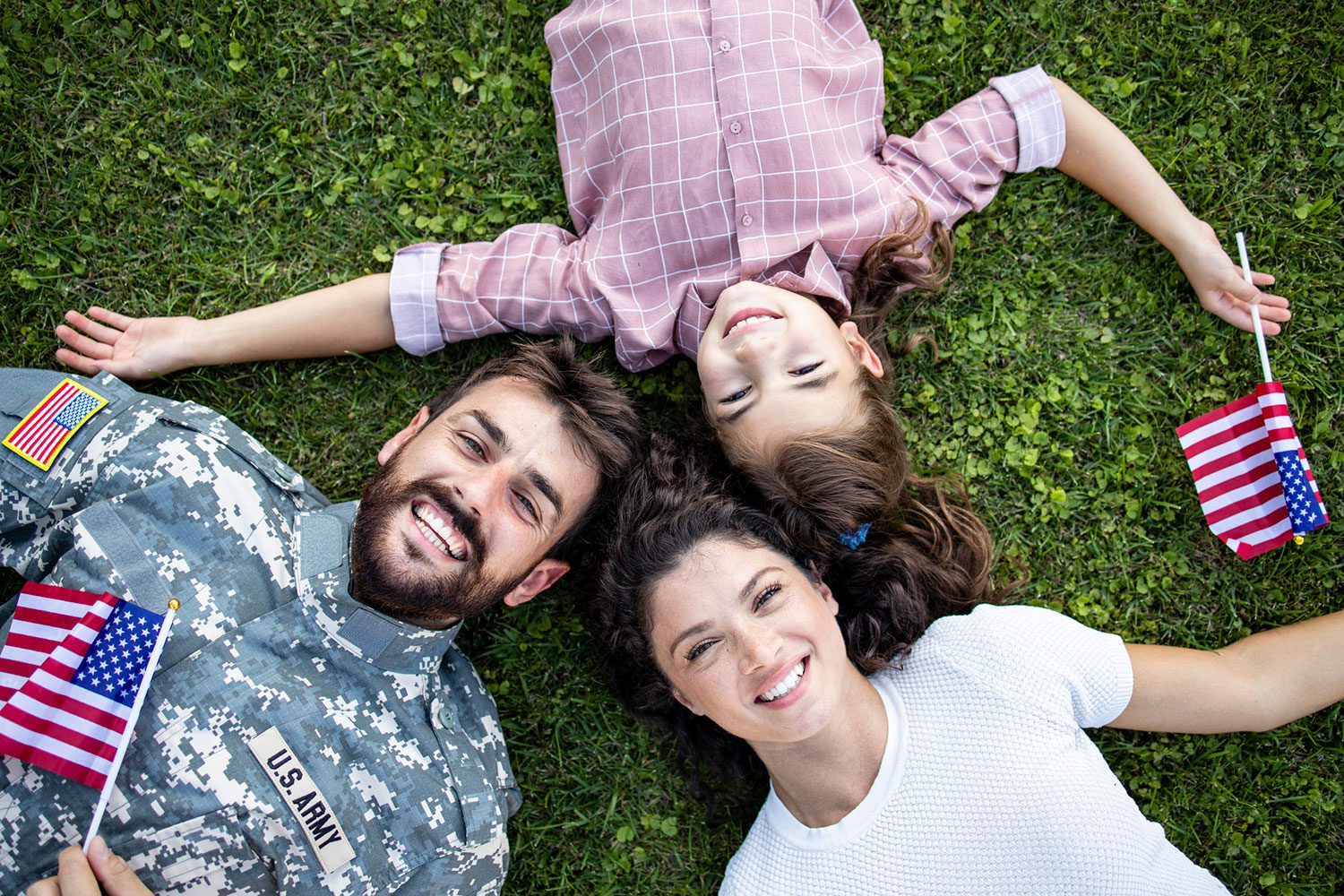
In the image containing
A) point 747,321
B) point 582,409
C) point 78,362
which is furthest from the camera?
point 78,362

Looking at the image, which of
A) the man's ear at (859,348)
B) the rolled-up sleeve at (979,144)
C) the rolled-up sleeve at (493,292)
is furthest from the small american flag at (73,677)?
the rolled-up sleeve at (979,144)

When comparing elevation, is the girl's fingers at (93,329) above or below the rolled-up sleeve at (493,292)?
above

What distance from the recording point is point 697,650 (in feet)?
10.5

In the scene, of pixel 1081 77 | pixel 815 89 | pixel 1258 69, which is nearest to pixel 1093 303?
pixel 1081 77

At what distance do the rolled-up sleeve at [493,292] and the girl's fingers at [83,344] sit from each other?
4.41ft

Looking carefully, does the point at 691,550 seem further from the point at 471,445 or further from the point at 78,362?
the point at 78,362

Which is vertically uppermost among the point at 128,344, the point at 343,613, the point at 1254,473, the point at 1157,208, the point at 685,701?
the point at 128,344

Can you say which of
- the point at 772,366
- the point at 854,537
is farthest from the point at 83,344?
the point at 854,537

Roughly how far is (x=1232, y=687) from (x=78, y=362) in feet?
16.8

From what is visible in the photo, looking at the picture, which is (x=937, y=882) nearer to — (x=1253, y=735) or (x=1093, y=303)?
(x=1253, y=735)

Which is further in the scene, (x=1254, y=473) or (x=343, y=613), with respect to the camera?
(x=1254, y=473)

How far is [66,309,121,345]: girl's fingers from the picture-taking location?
3902 millimetres

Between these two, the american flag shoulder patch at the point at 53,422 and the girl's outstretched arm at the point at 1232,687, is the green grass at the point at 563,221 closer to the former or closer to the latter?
the girl's outstretched arm at the point at 1232,687

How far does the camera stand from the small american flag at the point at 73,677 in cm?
296
